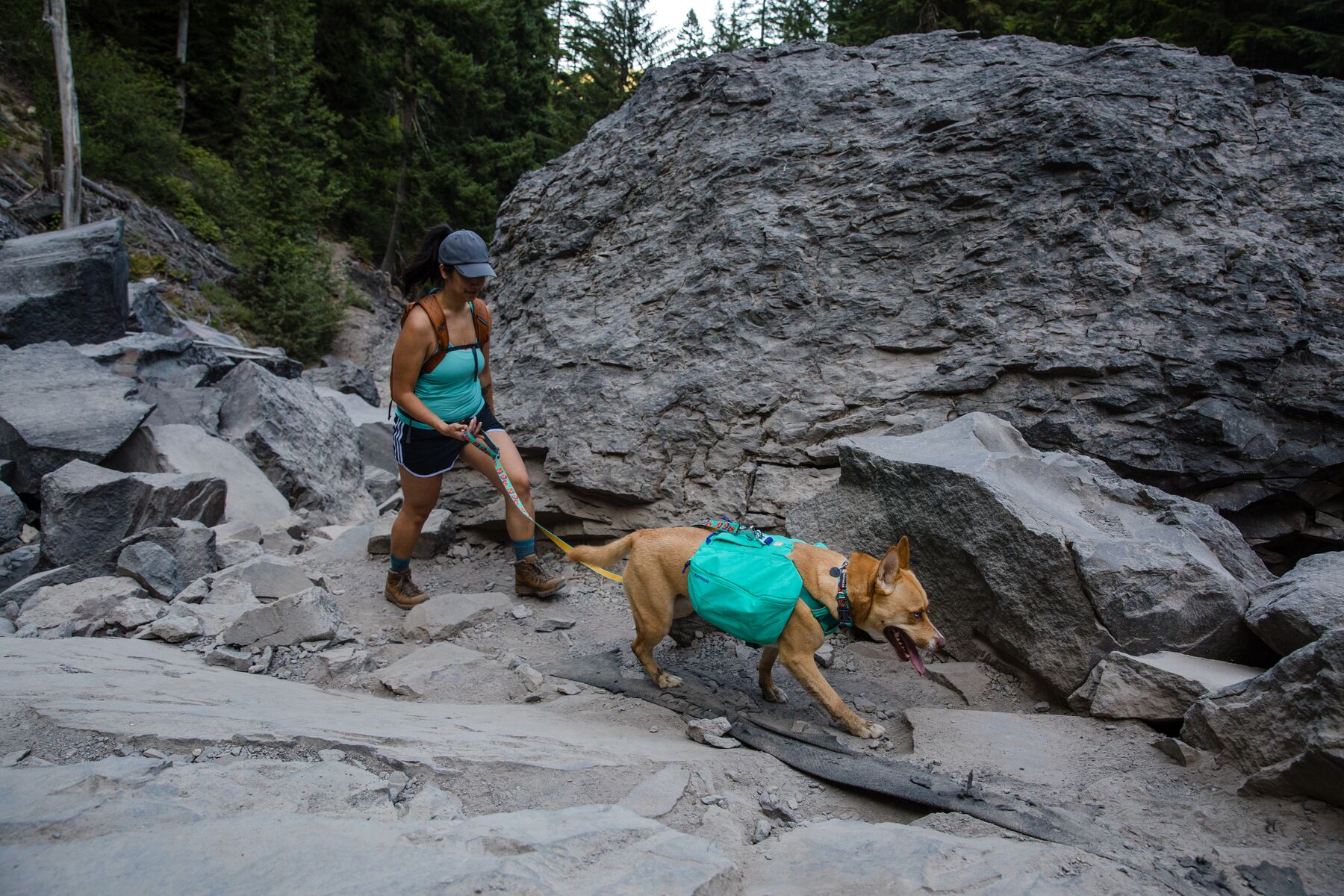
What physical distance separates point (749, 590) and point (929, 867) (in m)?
1.42

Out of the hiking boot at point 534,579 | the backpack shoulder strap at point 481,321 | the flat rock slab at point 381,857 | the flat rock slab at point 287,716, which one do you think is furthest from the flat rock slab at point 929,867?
the backpack shoulder strap at point 481,321

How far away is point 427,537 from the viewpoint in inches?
238

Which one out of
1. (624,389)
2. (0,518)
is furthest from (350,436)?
(624,389)

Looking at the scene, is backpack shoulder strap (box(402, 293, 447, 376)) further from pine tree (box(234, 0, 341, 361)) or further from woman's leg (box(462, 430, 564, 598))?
pine tree (box(234, 0, 341, 361))

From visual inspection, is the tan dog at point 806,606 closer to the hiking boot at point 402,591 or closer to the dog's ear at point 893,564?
the dog's ear at point 893,564

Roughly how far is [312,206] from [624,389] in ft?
62.3

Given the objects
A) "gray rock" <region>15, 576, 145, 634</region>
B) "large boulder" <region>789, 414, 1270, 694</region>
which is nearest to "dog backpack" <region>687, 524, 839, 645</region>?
"large boulder" <region>789, 414, 1270, 694</region>

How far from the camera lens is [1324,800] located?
2.53 meters

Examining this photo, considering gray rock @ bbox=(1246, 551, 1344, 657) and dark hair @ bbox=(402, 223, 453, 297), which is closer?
gray rock @ bbox=(1246, 551, 1344, 657)

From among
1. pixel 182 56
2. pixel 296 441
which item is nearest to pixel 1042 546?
pixel 296 441

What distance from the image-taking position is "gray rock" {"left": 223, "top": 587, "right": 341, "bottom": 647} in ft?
14.6

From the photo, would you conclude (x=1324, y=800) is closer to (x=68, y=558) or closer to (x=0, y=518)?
(x=68, y=558)

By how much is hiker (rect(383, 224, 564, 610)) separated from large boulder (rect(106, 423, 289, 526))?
2.95 meters

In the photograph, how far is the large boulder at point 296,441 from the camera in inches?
333
